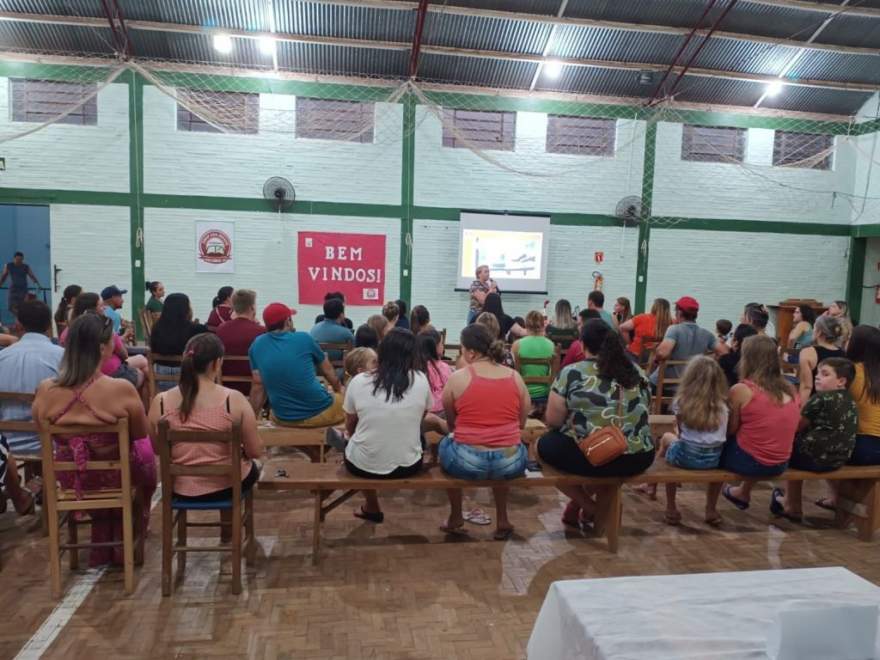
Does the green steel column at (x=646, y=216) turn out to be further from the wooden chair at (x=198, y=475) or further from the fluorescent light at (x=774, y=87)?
the wooden chair at (x=198, y=475)

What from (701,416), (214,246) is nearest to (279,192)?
(214,246)

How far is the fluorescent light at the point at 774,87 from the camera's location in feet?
31.3

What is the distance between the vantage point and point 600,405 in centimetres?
318

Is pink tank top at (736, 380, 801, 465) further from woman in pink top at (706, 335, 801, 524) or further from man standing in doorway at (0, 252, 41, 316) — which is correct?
man standing in doorway at (0, 252, 41, 316)

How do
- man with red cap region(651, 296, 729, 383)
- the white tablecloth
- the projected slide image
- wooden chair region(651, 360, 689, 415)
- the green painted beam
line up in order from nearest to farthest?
the white tablecloth → man with red cap region(651, 296, 729, 383) → wooden chair region(651, 360, 689, 415) → the projected slide image → the green painted beam

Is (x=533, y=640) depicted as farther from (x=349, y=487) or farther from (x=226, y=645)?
(x=349, y=487)

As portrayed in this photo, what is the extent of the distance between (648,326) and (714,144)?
207 inches

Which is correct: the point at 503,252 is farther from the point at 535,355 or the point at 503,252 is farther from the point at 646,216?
the point at 535,355

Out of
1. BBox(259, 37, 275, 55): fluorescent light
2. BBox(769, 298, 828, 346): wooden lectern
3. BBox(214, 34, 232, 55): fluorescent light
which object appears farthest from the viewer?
BBox(769, 298, 828, 346): wooden lectern

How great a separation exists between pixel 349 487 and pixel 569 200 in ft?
25.2

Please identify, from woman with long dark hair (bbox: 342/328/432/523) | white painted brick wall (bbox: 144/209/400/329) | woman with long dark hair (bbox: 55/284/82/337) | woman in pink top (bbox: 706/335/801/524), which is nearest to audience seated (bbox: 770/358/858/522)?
woman in pink top (bbox: 706/335/801/524)

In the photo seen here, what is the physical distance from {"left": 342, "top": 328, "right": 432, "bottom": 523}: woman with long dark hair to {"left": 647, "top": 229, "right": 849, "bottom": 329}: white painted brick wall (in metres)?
7.89

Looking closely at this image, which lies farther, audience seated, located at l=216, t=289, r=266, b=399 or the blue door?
the blue door

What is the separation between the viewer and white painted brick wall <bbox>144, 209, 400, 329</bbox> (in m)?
9.05
